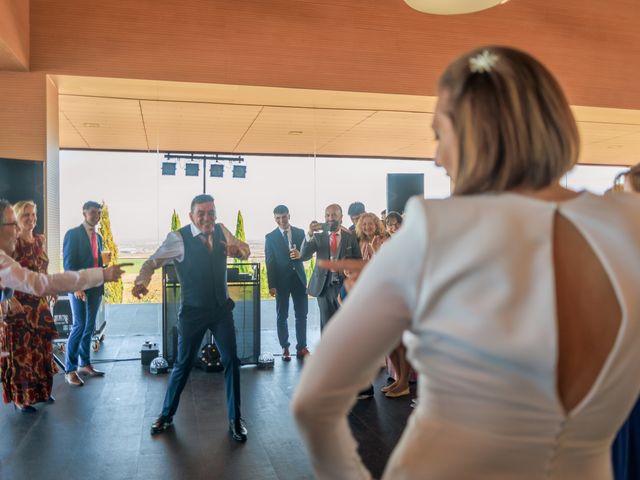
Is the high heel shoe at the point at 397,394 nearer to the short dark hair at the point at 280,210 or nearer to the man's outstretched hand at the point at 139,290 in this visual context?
the man's outstretched hand at the point at 139,290

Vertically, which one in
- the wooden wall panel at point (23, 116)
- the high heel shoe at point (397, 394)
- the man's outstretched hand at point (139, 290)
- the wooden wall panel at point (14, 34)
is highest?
the wooden wall panel at point (14, 34)

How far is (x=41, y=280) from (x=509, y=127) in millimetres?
3791

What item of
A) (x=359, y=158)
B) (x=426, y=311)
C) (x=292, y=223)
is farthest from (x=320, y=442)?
(x=359, y=158)

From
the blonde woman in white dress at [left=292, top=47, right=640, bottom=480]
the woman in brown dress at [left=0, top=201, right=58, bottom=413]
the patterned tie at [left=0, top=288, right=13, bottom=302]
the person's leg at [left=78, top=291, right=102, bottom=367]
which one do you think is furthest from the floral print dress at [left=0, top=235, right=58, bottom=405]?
the blonde woman in white dress at [left=292, top=47, right=640, bottom=480]

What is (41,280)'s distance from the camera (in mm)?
3926

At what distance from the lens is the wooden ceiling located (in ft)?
22.9

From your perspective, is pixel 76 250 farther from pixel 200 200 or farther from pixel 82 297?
pixel 200 200

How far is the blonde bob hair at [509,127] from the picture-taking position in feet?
2.69

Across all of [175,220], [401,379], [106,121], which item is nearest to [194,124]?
[106,121]

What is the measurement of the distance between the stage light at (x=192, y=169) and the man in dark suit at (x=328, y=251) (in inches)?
67.3

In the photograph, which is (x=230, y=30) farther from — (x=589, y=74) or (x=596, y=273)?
(x=596, y=273)

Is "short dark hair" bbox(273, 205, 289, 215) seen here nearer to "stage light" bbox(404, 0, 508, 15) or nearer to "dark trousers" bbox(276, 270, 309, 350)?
"dark trousers" bbox(276, 270, 309, 350)

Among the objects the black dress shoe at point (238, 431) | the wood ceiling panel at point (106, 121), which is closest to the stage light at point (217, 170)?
the wood ceiling panel at point (106, 121)

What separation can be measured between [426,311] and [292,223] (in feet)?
23.1
